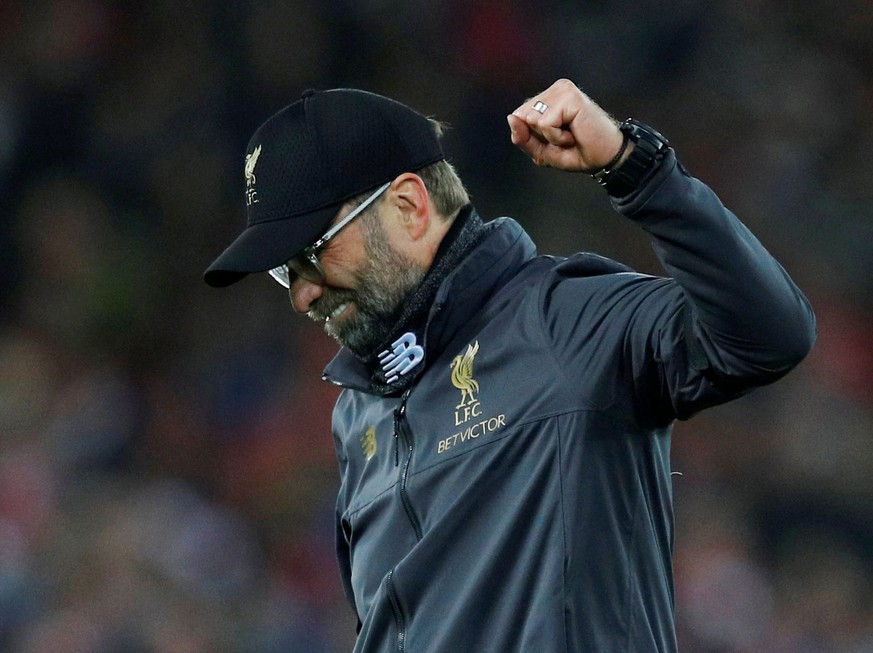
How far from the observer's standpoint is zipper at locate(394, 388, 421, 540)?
2017 mm

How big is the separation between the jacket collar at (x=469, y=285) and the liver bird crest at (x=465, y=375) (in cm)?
5

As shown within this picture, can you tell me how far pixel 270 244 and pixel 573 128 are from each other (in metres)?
0.60

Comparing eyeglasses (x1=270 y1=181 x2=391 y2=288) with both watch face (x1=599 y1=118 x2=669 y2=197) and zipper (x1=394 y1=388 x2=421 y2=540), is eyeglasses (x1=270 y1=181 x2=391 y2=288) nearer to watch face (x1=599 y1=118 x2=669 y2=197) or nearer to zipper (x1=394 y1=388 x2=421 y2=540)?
Result: zipper (x1=394 y1=388 x2=421 y2=540)

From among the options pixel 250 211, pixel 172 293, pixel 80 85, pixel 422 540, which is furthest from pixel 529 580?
pixel 80 85

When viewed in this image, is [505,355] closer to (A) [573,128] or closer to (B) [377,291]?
(B) [377,291]

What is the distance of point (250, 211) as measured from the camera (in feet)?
7.19

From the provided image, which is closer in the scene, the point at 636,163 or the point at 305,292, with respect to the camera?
the point at 636,163

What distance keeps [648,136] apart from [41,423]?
417cm

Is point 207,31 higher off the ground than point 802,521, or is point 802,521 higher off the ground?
point 207,31

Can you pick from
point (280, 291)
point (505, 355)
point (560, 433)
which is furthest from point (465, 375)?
point (280, 291)

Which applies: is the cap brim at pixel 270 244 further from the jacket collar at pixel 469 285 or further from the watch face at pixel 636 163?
the watch face at pixel 636 163

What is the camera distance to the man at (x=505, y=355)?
65.6 inches

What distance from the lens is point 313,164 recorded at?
7.02 feet

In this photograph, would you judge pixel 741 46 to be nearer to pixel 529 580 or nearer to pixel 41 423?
pixel 41 423
